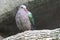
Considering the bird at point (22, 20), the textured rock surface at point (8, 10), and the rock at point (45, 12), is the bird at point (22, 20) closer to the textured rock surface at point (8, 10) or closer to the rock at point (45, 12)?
the textured rock surface at point (8, 10)

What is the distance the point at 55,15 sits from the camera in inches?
220

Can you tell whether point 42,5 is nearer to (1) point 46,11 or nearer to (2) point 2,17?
(1) point 46,11

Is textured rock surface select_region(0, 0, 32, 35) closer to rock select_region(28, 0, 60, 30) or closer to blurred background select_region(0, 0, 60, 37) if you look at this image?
blurred background select_region(0, 0, 60, 37)

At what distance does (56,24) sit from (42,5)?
0.83m

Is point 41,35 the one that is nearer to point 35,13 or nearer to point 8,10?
point 8,10

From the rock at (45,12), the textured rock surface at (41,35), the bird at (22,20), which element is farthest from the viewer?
the rock at (45,12)

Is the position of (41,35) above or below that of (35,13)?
above

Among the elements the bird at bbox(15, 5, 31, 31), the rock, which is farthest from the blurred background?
the bird at bbox(15, 5, 31, 31)

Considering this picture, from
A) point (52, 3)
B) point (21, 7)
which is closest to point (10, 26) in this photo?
point (21, 7)

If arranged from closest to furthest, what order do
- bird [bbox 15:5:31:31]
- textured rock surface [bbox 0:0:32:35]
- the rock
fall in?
bird [bbox 15:5:31:31] < textured rock surface [bbox 0:0:32:35] < the rock

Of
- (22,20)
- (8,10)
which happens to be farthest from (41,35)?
(8,10)

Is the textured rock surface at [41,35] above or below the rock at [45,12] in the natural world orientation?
above

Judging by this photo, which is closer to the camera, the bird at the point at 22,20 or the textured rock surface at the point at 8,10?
the bird at the point at 22,20

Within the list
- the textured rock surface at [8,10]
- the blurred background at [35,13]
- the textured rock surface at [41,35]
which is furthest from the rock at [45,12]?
the textured rock surface at [41,35]
